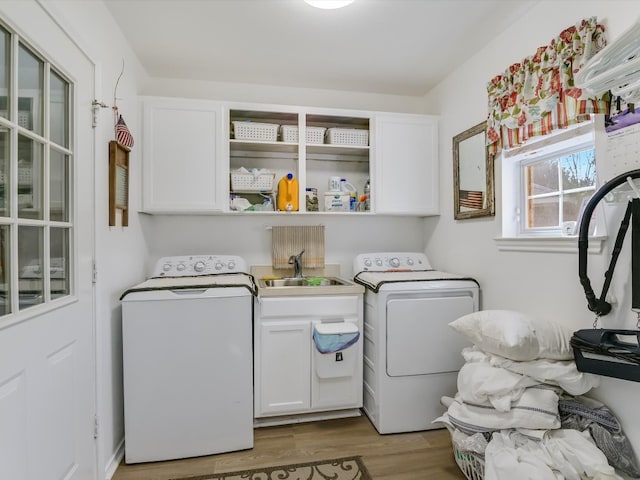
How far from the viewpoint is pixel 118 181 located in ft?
6.40

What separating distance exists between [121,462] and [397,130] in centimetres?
280

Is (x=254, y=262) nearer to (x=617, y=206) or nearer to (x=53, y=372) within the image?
(x=53, y=372)

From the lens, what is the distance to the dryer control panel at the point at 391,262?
282cm

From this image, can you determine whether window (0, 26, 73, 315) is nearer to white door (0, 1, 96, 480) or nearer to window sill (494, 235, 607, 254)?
white door (0, 1, 96, 480)

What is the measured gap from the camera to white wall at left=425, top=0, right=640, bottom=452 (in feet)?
4.84

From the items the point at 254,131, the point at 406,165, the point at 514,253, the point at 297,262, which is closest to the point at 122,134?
the point at 254,131

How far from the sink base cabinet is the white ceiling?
163 centimetres

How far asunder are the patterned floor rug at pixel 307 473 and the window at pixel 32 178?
1.23 meters

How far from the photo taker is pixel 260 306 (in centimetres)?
221

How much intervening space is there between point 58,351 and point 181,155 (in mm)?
1470

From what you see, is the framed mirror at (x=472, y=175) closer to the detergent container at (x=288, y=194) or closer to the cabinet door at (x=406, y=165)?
the cabinet door at (x=406, y=165)

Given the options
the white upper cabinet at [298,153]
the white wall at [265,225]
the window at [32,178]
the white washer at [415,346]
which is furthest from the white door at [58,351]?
the white washer at [415,346]

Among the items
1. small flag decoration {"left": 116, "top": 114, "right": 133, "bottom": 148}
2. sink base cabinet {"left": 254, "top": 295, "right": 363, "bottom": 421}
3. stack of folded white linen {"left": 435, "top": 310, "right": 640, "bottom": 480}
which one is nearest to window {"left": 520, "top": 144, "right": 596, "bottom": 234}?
stack of folded white linen {"left": 435, "top": 310, "right": 640, "bottom": 480}

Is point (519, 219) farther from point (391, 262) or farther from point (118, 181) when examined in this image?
point (118, 181)
